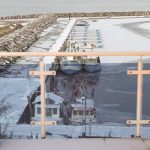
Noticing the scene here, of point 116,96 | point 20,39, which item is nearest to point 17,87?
point 116,96

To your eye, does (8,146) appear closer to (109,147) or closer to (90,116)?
(109,147)

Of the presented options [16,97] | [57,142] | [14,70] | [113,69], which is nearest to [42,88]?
[57,142]

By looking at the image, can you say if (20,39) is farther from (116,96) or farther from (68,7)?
(68,7)

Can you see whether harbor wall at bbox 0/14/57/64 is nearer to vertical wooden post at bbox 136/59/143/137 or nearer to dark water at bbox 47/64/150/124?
dark water at bbox 47/64/150/124

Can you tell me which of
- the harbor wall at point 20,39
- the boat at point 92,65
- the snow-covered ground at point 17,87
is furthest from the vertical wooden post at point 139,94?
the harbor wall at point 20,39

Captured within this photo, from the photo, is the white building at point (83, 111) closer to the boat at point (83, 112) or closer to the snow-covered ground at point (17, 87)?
the boat at point (83, 112)

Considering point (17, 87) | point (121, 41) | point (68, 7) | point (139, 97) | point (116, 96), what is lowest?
point (116, 96)

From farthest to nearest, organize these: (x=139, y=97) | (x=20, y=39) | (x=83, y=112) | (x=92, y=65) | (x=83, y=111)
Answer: (x=20, y=39) < (x=92, y=65) < (x=83, y=111) < (x=83, y=112) < (x=139, y=97)

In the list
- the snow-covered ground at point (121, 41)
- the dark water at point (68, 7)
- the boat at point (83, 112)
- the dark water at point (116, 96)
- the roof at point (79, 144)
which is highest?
the dark water at point (68, 7)
